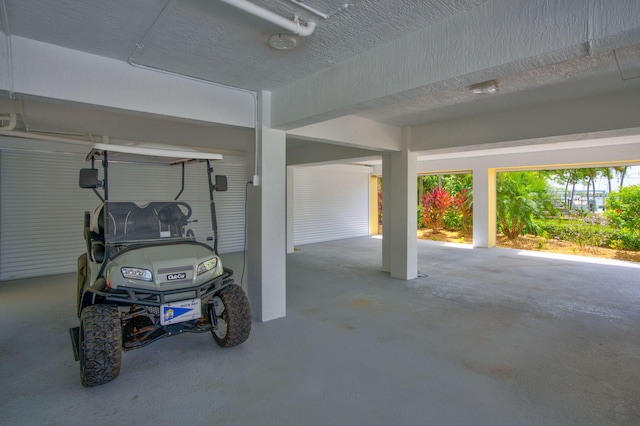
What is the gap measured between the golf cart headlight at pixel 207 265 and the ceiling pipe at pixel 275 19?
79.0 inches

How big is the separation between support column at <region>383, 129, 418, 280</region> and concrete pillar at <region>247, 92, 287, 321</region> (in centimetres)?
285

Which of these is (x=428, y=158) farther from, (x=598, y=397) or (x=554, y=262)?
(x=598, y=397)

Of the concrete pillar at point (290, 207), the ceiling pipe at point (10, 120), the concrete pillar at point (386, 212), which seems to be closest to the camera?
the ceiling pipe at point (10, 120)

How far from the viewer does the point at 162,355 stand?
3283 millimetres

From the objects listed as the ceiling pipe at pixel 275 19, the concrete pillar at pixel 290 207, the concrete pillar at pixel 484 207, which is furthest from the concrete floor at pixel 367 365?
the concrete pillar at pixel 484 207

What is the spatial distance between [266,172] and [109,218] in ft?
5.71

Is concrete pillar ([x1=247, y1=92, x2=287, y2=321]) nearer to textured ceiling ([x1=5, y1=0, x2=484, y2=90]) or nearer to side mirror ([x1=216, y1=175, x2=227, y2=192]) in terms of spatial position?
side mirror ([x1=216, y1=175, x2=227, y2=192])

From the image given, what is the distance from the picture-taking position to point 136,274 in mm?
2744

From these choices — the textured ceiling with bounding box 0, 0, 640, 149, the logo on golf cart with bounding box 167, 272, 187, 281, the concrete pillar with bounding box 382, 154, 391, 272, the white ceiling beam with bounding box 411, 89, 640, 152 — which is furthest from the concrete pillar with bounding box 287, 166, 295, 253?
the logo on golf cart with bounding box 167, 272, 187, 281

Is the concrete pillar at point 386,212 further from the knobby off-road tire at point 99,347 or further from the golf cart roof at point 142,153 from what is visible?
the knobby off-road tire at point 99,347

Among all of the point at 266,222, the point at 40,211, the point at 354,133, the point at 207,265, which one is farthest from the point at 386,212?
the point at 40,211

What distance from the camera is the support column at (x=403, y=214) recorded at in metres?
6.34

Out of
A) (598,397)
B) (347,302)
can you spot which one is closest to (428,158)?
(347,302)

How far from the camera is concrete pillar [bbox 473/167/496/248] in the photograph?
1028cm
